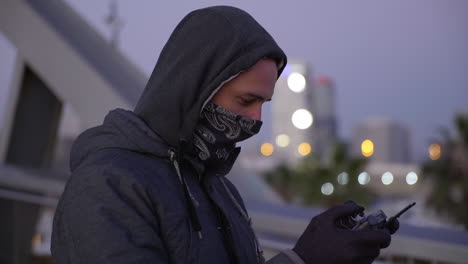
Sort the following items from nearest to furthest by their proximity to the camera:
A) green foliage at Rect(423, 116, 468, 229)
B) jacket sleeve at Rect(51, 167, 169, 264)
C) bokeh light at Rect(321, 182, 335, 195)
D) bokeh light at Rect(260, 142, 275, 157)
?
jacket sleeve at Rect(51, 167, 169, 264) < green foliage at Rect(423, 116, 468, 229) < bokeh light at Rect(321, 182, 335, 195) < bokeh light at Rect(260, 142, 275, 157)

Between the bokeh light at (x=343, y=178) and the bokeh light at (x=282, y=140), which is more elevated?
the bokeh light at (x=343, y=178)

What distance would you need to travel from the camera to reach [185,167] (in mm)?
1269

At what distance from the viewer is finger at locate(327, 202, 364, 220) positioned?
1.12 metres

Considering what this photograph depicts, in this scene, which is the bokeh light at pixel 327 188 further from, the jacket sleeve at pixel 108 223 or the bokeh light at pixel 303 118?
the bokeh light at pixel 303 118

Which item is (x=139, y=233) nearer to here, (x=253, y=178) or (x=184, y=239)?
(x=184, y=239)

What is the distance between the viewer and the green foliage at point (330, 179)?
84.0 ft

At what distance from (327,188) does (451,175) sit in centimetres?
611

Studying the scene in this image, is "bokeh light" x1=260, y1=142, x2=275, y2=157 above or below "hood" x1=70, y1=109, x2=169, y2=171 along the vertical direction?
below

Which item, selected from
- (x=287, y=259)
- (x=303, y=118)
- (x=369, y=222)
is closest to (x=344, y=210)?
(x=369, y=222)

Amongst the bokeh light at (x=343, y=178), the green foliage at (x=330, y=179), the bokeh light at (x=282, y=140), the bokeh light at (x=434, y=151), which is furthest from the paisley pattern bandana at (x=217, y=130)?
the bokeh light at (x=282, y=140)

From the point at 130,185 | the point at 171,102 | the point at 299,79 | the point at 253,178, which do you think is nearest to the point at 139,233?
the point at 130,185

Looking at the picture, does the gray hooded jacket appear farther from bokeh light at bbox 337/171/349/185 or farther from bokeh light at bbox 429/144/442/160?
bokeh light at bbox 337/171/349/185

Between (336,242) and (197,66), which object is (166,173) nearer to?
(197,66)

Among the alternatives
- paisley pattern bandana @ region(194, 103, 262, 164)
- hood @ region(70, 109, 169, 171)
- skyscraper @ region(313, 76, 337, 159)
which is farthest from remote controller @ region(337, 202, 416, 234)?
skyscraper @ region(313, 76, 337, 159)
